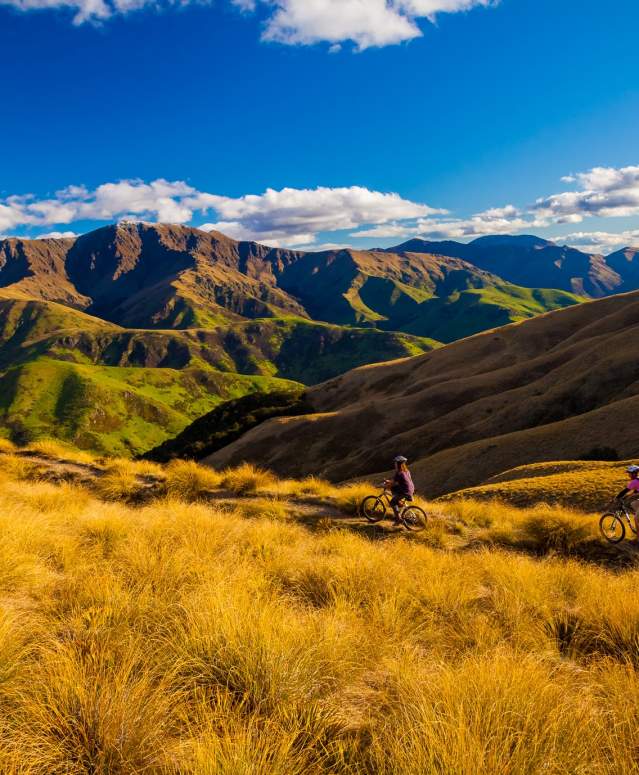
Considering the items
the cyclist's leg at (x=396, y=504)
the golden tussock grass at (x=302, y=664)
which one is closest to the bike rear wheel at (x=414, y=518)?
the cyclist's leg at (x=396, y=504)

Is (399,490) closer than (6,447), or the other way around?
(399,490)

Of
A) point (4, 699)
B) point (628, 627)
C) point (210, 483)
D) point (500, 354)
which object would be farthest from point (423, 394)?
point (4, 699)

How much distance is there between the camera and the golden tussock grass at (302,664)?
11.4 feet

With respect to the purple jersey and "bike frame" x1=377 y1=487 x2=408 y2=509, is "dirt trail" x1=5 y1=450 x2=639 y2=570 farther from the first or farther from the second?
the purple jersey

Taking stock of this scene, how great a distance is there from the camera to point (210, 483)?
19344mm

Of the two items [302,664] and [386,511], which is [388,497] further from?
[302,664]

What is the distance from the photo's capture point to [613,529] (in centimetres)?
1316

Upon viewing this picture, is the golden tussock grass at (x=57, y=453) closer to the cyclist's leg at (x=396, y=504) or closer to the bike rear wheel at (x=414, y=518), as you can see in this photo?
the cyclist's leg at (x=396, y=504)

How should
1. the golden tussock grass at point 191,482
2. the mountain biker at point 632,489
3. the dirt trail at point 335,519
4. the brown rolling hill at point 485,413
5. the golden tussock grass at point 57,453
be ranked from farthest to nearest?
the brown rolling hill at point 485,413
the golden tussock grass at point 57,453
the golden tussock grass at point 191,482
the mountain biker at point 632,489
the dirt trail at point 335,519

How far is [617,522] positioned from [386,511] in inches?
270

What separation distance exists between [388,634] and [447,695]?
193cm

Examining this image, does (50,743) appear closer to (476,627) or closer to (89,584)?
(89,584)

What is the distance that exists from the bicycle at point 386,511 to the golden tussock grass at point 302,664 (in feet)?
19.6

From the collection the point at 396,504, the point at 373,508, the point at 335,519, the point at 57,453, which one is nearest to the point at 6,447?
the point at 57,453
